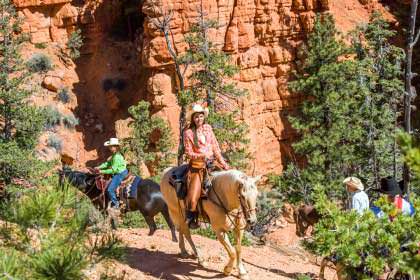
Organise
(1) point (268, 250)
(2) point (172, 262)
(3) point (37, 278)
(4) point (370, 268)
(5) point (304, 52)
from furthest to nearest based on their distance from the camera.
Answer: (5) point (304, 52) → (1) point (268, 250) → (2) point (172, 262) → (4) point (370, 268) → (3) point (37, 278)

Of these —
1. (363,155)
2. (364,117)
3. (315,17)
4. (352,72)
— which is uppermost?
(315,17)

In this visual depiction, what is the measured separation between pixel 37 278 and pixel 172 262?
222 inches

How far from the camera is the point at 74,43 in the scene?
37.5m

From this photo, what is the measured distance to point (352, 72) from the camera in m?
29.1

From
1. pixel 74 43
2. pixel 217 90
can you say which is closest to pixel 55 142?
pixel 74 43

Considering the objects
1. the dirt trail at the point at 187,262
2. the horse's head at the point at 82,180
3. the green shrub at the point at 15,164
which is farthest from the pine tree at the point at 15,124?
the dirt trail at the point at 187,262

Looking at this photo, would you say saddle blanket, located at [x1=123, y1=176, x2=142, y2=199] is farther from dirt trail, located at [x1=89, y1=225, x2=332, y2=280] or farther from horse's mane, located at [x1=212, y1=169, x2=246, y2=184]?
horse's mane, located at [x1=212, y1=169, x2=246, y2=184]

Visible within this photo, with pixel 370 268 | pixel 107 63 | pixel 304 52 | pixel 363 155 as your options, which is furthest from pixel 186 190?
pixel 107 63

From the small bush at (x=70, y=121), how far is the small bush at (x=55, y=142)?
163 centimetres

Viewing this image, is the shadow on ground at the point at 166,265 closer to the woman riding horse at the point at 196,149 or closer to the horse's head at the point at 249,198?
the woman riding horse at the point at 196,149

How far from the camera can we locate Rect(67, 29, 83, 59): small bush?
3725 centimetres

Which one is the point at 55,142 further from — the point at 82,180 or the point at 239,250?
the point at 239,250

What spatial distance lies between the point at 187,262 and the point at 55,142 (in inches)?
966

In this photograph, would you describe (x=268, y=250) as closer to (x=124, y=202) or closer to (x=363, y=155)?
(x=124, y=202)
